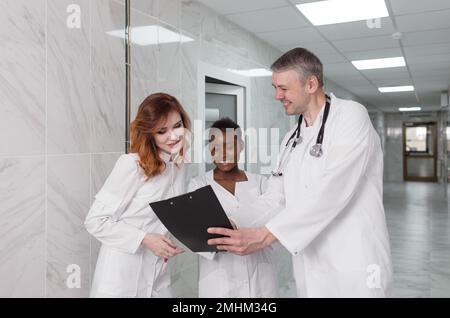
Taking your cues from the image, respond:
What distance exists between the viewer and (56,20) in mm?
1233

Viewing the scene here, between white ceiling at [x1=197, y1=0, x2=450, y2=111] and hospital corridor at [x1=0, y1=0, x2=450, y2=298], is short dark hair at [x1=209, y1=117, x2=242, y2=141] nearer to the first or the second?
hospital corridor at [x1=0, y1=0, x2=450, y2=298]

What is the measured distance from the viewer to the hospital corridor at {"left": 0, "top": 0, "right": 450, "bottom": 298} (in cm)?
114

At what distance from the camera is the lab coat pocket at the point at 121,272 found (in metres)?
1.25

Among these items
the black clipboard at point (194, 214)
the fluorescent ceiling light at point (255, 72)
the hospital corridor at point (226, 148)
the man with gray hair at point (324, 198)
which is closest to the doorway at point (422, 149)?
the hospital corridor at point (226, 148)

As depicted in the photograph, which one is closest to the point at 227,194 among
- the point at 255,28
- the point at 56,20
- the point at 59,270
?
the point at 255,28

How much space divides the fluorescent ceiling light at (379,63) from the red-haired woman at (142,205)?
53 cm

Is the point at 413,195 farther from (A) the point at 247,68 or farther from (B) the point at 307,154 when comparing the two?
(A) the point at 247,68

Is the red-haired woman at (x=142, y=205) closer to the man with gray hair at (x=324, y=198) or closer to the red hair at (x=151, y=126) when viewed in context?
the red hair at (x=151, y=126)

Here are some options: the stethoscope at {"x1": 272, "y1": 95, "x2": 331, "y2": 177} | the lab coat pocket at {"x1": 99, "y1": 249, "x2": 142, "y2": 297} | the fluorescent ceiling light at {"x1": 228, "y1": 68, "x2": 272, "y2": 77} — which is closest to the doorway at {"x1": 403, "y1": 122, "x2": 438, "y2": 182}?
the stethoscope at {"x1": 272, "y1": 95, "x2": 331, "y2": 177}

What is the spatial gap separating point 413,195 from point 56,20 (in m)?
1.19

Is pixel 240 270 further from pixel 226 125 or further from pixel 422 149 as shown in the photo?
pixel 422 149

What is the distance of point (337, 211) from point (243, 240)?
271 mm

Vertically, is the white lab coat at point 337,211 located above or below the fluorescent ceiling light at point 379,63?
below

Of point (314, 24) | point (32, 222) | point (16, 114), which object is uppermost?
point (314, 24)
